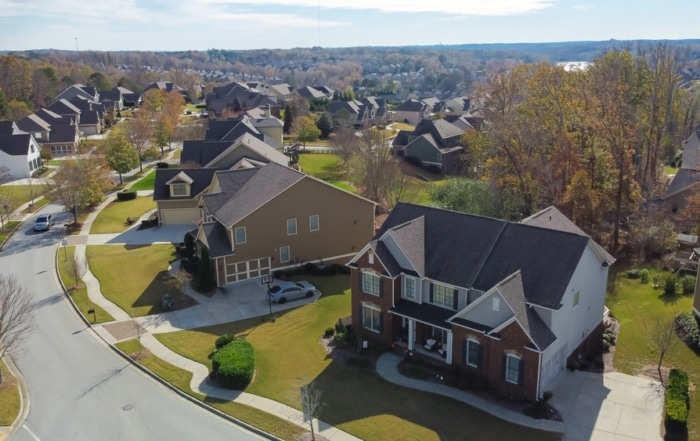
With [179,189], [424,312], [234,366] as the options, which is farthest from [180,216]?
[424,312]

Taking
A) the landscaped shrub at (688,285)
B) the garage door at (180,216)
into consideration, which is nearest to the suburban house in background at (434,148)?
the garage door at (180,216)

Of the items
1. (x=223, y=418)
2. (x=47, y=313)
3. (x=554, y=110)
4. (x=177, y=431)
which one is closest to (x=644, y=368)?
(x=223, y=418)

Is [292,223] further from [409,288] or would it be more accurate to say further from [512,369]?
[512,369]

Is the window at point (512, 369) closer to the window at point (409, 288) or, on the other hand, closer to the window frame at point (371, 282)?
the window at point (409, 288)

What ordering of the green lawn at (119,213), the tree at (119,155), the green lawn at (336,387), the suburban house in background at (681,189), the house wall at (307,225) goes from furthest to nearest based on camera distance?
the tree at (119,155) → the green lawn at (119,213) → the suburban house in background at (681,189) → the house wall at (307,225) → the green lawn at (336,387)

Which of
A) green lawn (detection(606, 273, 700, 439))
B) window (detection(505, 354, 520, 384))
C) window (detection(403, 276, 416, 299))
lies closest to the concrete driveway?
green lawn (detection(606, 273, 700, 439))

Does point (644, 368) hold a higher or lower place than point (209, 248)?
lower

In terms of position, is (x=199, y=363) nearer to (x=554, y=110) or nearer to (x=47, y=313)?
(x=47, y=313)
